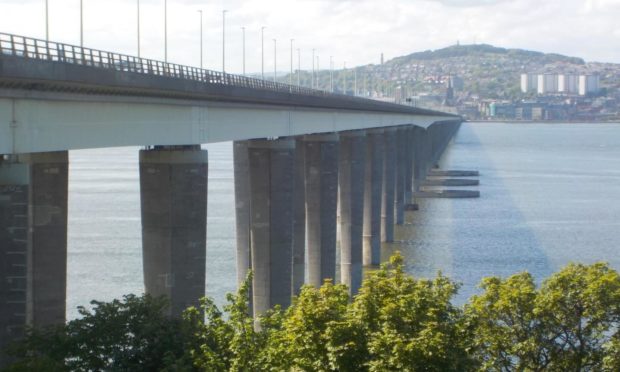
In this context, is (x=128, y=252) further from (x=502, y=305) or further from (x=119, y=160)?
(x=119, y=160)

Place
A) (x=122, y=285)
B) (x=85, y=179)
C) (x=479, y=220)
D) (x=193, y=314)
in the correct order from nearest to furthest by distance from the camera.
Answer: (x=193, y=314)
(x=122, y=285)
(x=479, y=220)
(x=85, y=179)

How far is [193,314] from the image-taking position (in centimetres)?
2378

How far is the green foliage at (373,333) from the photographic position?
20.5 m

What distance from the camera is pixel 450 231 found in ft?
257

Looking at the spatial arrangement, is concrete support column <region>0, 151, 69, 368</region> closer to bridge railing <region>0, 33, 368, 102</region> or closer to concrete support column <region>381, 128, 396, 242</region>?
bridge railing <region>0, 33, 368, 102</region>

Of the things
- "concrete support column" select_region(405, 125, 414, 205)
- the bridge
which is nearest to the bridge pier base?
"concrete support column" select_region(405, 125, 414, 205)

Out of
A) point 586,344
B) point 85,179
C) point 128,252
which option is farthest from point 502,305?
point 85,179

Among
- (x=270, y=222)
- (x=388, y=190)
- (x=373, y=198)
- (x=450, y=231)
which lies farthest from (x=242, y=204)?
(x=450, y=231)

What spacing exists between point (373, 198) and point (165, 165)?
124 feet

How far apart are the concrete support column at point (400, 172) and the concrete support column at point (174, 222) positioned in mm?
52212

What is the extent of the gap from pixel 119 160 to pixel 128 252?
107 meters

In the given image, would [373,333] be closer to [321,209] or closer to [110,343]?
[110,343]

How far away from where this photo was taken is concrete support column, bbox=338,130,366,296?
188 feet

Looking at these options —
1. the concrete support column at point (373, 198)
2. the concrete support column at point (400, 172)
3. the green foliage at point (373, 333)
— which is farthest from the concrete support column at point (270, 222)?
the concrete support column at point (400, 172)
